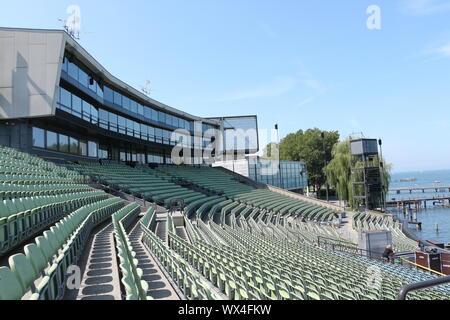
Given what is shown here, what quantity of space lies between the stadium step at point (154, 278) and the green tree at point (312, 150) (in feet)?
172

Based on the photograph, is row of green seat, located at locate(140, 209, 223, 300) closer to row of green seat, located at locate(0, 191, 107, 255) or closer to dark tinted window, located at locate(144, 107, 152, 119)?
row of green seat, located at locate(0, 191, 107, 255)

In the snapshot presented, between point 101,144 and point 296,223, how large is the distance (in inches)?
719

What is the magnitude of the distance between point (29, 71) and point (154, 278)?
1766 cm

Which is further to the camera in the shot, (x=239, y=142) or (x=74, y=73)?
(x=239, y=142)

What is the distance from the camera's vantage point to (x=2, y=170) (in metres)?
11.1

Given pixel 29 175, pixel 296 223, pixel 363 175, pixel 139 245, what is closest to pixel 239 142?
pixel 363 175

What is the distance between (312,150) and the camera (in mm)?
58625

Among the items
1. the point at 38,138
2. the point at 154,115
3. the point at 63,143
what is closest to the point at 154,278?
the point at 38,138

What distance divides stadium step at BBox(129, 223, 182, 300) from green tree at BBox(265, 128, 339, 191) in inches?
2063

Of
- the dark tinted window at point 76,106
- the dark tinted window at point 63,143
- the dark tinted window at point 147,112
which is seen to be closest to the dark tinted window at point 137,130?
the dark tinted window at point 147,112

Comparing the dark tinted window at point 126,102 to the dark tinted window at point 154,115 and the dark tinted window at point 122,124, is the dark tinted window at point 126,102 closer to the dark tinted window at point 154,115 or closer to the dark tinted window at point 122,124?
the dark tinted window at point 122,124

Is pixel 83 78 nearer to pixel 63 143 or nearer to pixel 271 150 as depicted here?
pixel 63 143

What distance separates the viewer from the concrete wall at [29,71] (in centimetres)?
1792
